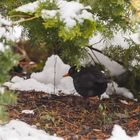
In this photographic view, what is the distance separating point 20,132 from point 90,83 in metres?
1.29

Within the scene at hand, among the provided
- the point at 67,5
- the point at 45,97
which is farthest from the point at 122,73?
the point at 67,5

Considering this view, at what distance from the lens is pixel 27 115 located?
12.6ft

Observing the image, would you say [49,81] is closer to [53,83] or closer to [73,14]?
[53,83]

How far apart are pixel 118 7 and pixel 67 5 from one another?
1.53 feet

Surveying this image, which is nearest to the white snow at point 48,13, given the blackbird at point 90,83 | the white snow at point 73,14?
the white snow at point 73,14

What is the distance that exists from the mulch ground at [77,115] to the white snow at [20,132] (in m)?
0.18

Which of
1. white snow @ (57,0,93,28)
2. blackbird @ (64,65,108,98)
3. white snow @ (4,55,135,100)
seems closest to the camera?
white snow @ (57,0,93,28)

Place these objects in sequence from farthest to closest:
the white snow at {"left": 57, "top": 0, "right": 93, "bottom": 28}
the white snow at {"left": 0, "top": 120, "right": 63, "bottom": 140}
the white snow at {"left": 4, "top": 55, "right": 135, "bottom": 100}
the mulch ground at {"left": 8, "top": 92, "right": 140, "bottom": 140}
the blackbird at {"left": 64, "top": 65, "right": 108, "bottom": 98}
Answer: the white snow at {"left": 4, "top": 55, "right": 135, "bottom": 100}, the blackbird at {"left": 64, "top": 65, "right": 108, "bottom": 98}, the mulch ground at {"left": 8, "top": 92, "right": 140, "bottom": 140}, the white snow at {"left": 0, "top": 120, "right": 63, "bottom": 140}, the white snow at {"left": 57, "top": 0, "right": 93, "bottom": 28}

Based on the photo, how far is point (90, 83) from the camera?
14.6ft

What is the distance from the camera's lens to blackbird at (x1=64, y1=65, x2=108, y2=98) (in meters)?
4.40

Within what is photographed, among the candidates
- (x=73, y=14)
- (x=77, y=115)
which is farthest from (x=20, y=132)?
(x=73, y=14)

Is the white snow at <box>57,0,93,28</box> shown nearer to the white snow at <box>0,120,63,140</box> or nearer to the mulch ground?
the white snow at <box>0,120,63,140</box>

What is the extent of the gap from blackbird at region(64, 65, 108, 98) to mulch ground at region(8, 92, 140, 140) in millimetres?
100

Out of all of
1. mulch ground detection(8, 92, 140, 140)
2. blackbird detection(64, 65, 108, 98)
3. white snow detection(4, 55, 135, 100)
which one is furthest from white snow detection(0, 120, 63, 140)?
white snow detection(4, 55, 135, 100)
